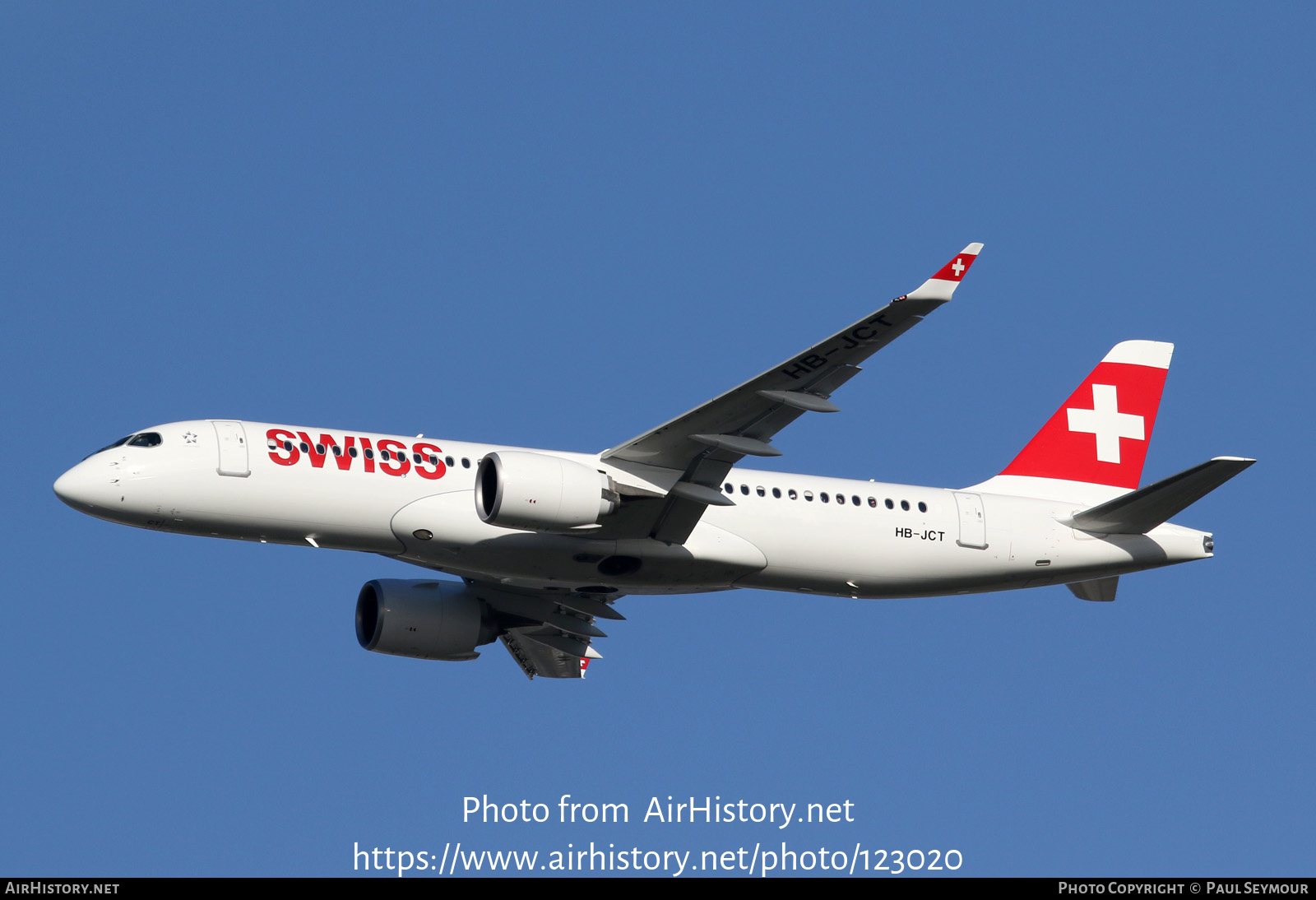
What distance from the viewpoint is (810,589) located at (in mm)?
38562

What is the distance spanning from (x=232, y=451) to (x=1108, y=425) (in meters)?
21.8

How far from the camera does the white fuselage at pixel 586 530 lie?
115ft

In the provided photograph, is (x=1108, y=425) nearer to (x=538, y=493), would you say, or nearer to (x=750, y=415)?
(x=750, y=415)

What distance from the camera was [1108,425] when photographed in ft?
141

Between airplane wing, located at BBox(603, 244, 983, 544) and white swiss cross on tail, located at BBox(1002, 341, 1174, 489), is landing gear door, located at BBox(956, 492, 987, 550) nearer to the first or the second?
white swiss cross on tail, located at BBox(1002, 341, 1174, 489)

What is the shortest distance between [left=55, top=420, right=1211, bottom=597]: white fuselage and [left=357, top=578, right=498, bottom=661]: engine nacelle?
14.0ft

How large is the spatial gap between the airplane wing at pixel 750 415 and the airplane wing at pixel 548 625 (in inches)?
225

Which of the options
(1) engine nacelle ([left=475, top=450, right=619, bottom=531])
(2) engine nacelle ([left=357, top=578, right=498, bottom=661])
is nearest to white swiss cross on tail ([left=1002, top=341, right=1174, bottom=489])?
(1) engine nacelle ([left=475, top=450, right=619, bottom=531])

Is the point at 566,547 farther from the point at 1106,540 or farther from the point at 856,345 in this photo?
the point at 1106,540

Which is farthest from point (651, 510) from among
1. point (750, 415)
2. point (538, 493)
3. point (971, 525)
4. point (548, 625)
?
point (971, 525)

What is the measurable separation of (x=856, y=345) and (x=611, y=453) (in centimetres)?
679

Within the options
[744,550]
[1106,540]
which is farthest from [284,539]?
[1106,540]

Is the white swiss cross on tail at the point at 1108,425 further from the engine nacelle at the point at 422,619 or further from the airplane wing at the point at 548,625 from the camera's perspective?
the engine nacelle at the point at 422,619

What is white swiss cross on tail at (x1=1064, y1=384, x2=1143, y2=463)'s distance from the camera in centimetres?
4269
